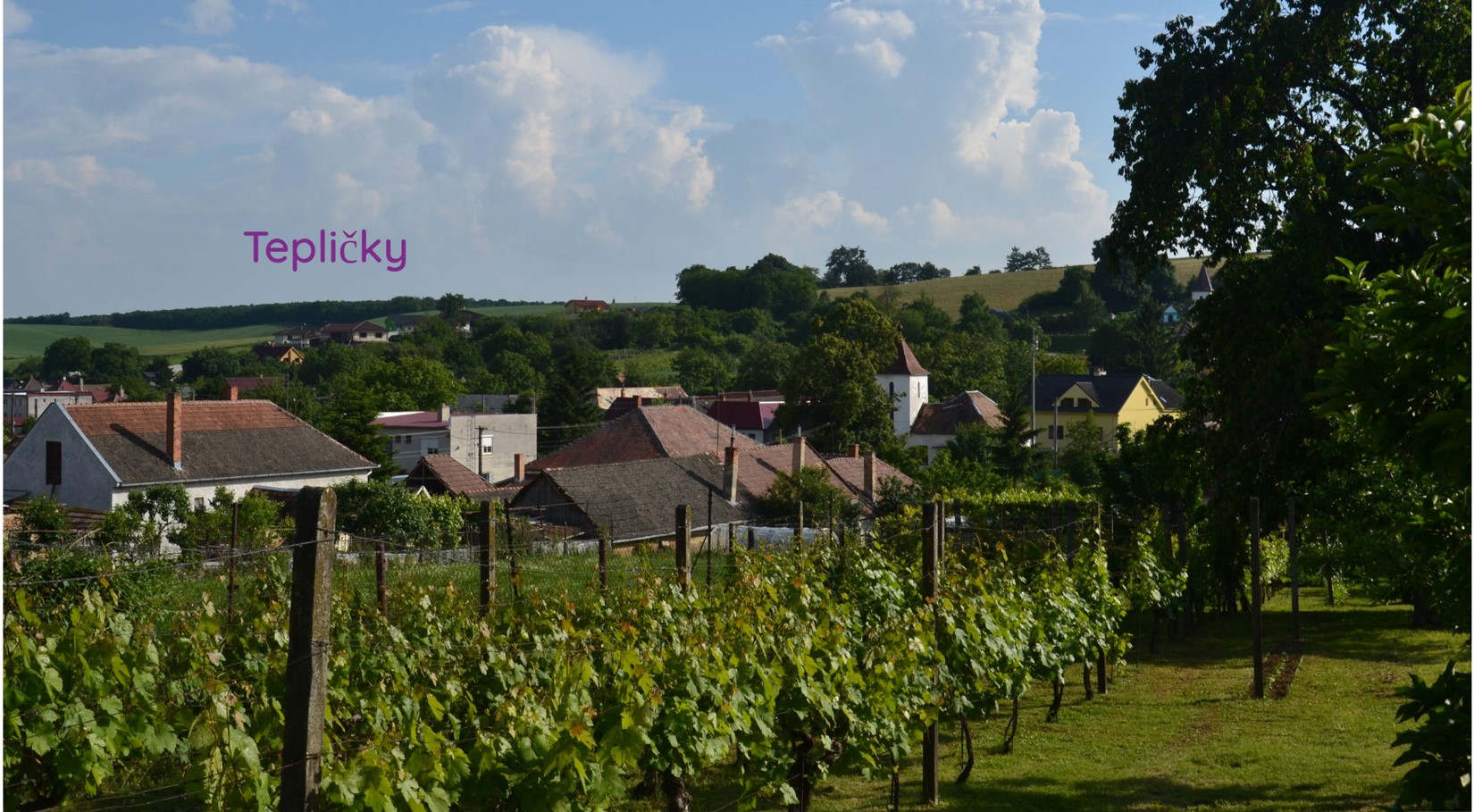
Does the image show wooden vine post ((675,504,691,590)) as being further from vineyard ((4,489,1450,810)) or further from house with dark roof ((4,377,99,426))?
house with dark roof ((4,377,99,426))

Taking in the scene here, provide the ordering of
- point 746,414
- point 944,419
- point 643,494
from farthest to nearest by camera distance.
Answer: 1. point 746,414
2. point 944,419
3. point 643,494

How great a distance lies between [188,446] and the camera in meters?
37.8

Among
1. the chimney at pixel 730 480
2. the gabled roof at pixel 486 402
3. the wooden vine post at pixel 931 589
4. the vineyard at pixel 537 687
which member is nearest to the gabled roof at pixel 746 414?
the gabled roof at pixel 486 402

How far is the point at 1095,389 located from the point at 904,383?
963 centimetres

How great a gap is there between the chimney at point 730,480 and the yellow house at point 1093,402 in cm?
3106

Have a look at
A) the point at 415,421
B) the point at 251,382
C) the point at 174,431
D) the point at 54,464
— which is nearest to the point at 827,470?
the point at 174,431

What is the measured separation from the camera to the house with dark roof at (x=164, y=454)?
3566 cm

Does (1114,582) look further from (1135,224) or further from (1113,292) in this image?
(1113,292)

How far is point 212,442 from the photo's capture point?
1515 inches

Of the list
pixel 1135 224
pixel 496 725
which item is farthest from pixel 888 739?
pixel 1135 224

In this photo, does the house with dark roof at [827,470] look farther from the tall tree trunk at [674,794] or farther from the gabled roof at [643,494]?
the tall tree trunk at [674,794]

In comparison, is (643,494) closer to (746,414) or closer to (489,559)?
(489,559)

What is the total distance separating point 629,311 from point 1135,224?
114447 millimetres

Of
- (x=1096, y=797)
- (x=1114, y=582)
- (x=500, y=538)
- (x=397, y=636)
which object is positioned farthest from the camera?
(x=500, y=538)
